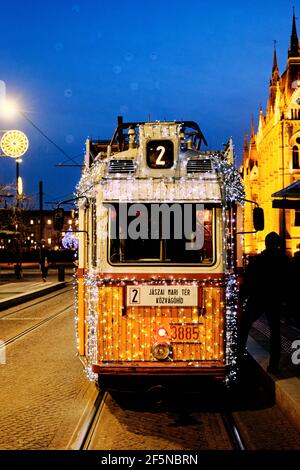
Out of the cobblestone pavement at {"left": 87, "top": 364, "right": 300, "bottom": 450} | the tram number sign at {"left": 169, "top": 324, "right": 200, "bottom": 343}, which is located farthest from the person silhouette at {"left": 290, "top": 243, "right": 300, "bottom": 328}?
the tram number sign at {"left": 169, "top": 324, "right": 200, "bottom": 343}

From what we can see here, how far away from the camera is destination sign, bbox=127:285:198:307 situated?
6945 millimetres

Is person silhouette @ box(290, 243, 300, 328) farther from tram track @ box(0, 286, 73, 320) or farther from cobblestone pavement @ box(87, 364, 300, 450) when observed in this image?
tram track @ box(0, 286, 73, 320)

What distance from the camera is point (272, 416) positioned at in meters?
7.01

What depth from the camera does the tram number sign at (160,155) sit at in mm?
7137

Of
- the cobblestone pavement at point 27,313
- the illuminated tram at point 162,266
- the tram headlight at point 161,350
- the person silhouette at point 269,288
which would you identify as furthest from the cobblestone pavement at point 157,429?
the cobblestone pavement at point 27,313

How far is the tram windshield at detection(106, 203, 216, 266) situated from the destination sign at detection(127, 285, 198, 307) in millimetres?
330

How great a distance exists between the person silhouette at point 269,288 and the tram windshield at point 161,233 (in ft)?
Answer: 4.63

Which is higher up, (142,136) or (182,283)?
(142,136)
